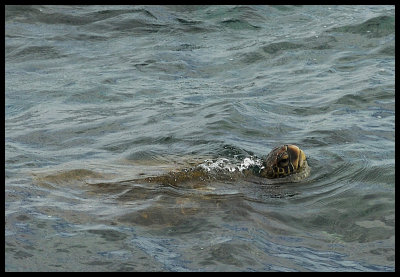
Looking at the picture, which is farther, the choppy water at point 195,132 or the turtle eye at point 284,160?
the turtle eye at point 284,160

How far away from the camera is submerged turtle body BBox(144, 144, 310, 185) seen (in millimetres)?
6035

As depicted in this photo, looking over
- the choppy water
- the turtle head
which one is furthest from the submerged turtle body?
the choppy water

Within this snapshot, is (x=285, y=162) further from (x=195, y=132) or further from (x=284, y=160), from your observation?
(x=195, y=132)

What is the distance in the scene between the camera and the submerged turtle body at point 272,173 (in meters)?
6.04

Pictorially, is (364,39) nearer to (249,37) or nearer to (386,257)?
(249,37)

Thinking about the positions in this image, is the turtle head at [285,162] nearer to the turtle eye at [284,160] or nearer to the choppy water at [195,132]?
the turtle eye at [284,160]

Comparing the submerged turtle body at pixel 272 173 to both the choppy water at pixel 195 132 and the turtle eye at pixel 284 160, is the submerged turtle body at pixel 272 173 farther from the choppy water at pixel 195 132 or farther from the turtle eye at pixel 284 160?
the choppy water at pixel 195 132

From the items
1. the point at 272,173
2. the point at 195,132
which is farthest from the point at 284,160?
the point at 195,132

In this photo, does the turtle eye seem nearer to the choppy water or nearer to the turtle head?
the turtle head

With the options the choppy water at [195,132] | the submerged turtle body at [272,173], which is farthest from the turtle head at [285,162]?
the choppy water at [195,132]

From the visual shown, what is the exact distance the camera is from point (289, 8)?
45.3 feet

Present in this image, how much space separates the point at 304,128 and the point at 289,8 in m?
6.62

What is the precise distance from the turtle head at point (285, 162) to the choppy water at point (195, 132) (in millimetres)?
227
